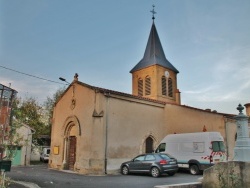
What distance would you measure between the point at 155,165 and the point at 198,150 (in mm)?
3304

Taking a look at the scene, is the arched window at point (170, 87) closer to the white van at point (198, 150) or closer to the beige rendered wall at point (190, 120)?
the beige rendered wall at point (190, 120)

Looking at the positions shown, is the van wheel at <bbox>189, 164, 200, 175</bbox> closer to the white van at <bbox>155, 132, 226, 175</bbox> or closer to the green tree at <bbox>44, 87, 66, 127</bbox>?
the white van at <bbox>155, 132, 226, 175</bbox>

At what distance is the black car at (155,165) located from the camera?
600 inches

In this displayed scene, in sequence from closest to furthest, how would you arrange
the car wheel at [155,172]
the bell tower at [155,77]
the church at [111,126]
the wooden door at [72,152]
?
the car wheel at [155,172] → the church at [111,126] → the wooden door at [72,152] → the bell tower at [155,77]

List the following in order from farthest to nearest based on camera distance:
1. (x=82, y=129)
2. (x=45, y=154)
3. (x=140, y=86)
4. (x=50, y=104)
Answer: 1. (x=50, y=104)
2. (x=45, y=154)
3. (x=140, y=86)
4. (x=82, y=129)

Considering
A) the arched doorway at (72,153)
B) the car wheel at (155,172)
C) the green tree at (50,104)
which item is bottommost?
the car wheel at (155,172)

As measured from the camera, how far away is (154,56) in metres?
32.4

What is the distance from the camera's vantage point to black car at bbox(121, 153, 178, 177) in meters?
15.2

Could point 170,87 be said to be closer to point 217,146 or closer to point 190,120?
point 190,120

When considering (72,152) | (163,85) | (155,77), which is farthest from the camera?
(163,85)

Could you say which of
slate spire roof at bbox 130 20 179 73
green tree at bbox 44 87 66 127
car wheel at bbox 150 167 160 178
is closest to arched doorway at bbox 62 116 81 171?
car wheel at bbox 150 167 160 178

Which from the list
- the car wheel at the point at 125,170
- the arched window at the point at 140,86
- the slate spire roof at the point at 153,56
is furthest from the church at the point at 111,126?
the slate spire roof at the point at 153,56

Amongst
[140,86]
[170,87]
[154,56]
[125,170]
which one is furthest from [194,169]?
[154,56]

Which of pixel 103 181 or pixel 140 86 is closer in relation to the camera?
pixel 103 181
